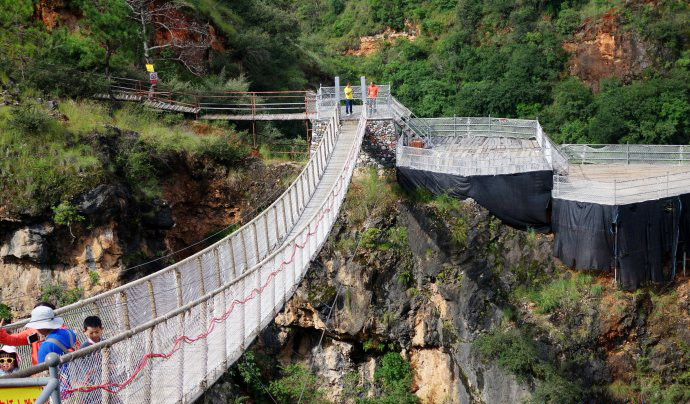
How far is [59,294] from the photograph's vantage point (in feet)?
56.6

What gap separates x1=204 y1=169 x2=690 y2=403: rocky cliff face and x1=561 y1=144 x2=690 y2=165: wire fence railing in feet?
8.80

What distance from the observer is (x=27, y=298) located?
1727 centimetres

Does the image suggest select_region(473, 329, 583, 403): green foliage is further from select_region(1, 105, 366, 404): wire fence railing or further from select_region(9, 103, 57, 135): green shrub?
select_region(9, 103, 57, 135): green shrub

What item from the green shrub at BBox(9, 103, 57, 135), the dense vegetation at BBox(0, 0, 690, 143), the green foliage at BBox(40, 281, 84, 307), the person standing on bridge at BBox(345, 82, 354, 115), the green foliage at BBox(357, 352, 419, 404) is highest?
the dense vegetation at BBox(0, 0, 690, 143)

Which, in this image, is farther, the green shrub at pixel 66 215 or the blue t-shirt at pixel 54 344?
the green shrub at pixel 66 215

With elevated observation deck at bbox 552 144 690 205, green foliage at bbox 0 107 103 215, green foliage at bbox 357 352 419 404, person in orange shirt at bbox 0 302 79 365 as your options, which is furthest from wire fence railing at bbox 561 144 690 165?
person in orange shirt at bbox 0 302 79 365

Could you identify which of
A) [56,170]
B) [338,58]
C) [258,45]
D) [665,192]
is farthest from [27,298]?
[338,58]

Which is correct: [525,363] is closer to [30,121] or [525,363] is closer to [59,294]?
[59,294]

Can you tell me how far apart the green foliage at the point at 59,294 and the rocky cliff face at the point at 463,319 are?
3.48m

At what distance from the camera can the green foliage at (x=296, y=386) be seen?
65.3 ft

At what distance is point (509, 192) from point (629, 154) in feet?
11.0

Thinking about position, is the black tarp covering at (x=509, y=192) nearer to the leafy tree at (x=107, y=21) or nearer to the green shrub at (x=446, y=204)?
the green shrub at (x=446, y=204)

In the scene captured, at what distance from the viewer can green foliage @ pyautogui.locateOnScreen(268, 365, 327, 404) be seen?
65.3 ft

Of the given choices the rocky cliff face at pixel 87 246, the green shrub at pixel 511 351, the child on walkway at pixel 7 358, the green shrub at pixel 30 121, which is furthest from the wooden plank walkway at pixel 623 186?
the child on walkway at pixel 7 358
